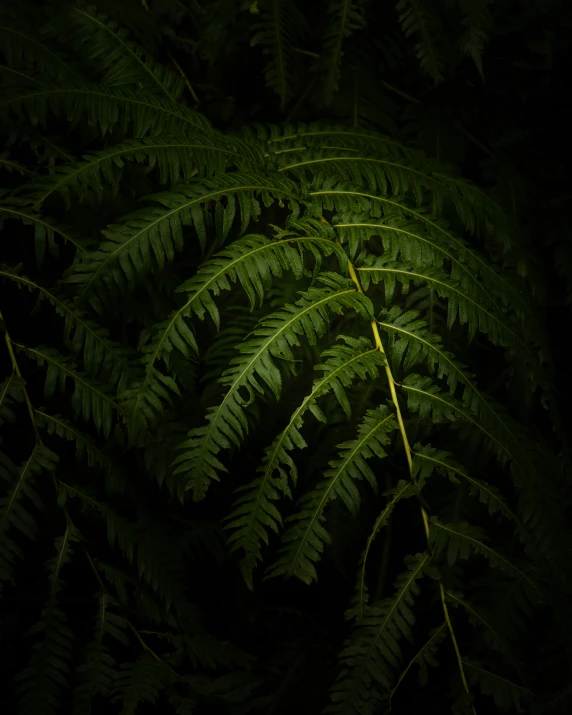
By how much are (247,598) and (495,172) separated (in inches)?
54.0

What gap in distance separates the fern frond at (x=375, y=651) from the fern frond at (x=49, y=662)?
450 millimetres

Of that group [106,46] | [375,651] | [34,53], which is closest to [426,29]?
[106,46]

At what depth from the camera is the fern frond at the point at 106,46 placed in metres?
1.39

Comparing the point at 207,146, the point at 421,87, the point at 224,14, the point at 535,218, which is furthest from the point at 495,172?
the point at 207,146

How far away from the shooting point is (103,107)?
3.92ft

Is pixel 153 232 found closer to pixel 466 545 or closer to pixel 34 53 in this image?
pixel 34 53

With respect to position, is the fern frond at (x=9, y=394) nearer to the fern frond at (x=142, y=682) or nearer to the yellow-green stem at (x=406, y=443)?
the fern frond at (x=142, y=682)

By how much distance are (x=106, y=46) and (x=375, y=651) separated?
1.34m

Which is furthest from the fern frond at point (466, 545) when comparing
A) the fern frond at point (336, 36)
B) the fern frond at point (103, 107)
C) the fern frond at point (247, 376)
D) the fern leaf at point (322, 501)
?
the fern frond at point (336, 36)

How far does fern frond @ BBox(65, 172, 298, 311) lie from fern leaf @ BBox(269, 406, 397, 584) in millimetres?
440

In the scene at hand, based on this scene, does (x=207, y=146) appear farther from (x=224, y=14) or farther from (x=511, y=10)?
(x=511, y=10)

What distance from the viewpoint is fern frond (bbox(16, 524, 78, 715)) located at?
1018 millimetres

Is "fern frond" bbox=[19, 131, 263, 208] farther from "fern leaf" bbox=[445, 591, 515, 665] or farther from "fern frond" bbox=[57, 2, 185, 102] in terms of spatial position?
"fern leaf" bbox=[445, 591, 515, 665]

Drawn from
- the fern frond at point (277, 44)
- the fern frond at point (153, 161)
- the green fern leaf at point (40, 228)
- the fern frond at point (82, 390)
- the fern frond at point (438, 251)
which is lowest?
the fern frond at point (82, 390)
